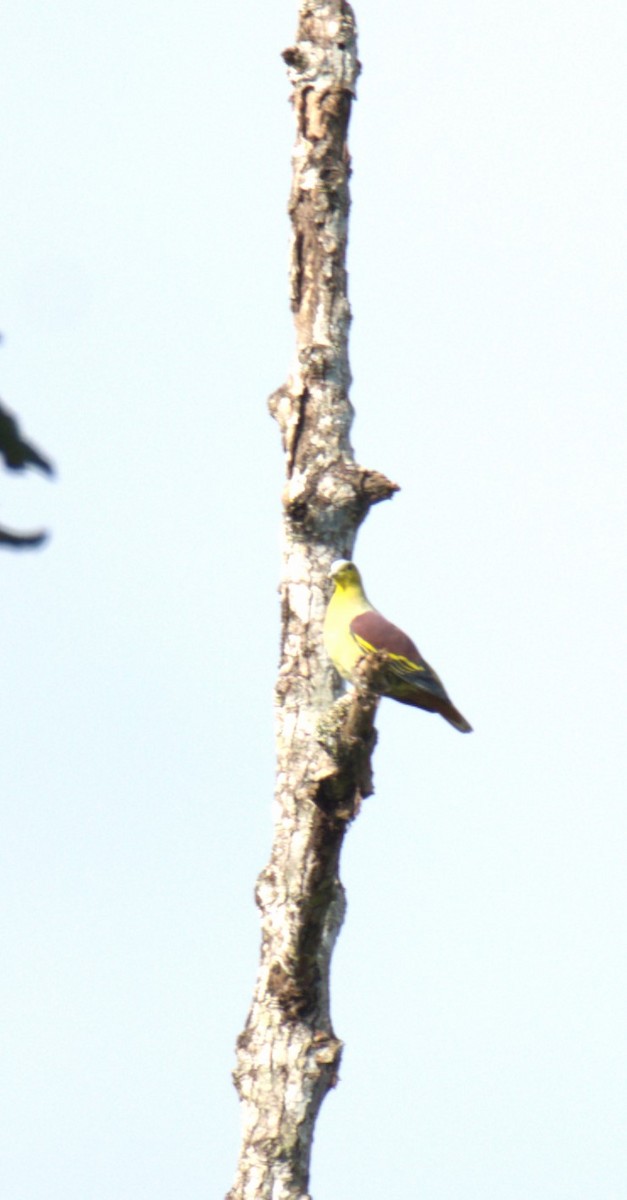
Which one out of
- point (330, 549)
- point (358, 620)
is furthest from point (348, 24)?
point (358, 620)

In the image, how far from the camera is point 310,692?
10055 millimetres

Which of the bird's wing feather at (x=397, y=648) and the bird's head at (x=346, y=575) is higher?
the bird's head at (x=346, y=575)

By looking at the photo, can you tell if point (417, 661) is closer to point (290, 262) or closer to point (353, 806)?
point (353, 806)

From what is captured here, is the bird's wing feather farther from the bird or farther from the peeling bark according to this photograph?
the peeling bark

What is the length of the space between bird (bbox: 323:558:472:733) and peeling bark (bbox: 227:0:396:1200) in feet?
0.87

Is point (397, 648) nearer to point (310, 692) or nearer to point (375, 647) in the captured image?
point (375, 647)

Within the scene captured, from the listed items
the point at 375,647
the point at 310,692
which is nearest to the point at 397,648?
the point at 375,647

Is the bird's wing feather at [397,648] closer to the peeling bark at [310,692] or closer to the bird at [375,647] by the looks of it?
the bird at [375,647]

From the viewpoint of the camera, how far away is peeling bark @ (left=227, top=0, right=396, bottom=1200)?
8859 mm

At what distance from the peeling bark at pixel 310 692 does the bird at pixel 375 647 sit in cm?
26

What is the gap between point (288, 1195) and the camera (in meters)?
9.37

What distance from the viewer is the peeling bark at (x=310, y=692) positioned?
8.86m

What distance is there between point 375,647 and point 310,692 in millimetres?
1109

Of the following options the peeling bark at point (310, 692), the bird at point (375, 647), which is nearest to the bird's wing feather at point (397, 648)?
the bird at point (375, 647)
